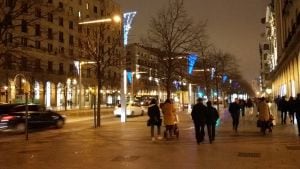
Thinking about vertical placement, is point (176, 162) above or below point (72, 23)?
below

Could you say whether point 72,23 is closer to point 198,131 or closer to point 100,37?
point 100,37

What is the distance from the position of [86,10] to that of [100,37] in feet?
205

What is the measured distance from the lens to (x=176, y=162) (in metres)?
12.5

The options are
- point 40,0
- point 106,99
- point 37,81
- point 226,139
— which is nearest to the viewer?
point 226,139

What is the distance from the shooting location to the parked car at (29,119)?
2597cm

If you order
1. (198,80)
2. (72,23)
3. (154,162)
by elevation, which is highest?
(72,23)

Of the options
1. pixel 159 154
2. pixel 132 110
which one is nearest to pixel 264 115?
pixel 159 154

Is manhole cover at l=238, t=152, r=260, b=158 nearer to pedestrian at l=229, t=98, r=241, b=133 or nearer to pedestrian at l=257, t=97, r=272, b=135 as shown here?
pedestrian at l=257, t=97, r=272, b=135

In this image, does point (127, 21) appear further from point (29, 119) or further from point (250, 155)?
point (250, 155)

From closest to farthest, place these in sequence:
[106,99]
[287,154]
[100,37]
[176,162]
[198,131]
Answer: [176,162] → [287,154] → [198,131] → [100,37] → [106,99]

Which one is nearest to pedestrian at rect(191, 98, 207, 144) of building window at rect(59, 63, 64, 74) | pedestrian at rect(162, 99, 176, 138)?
pedestrian at rect(162, 99, 176, 138)

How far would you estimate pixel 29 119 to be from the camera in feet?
90.0

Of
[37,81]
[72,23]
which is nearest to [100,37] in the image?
[37,81]

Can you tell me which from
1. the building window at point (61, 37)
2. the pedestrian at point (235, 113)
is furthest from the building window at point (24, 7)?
the building window at point (61, 37)
